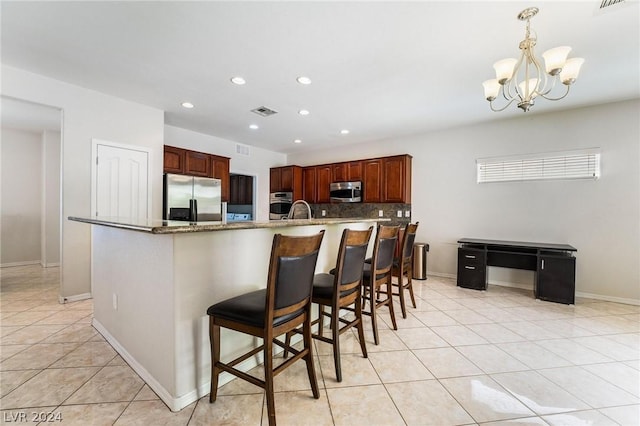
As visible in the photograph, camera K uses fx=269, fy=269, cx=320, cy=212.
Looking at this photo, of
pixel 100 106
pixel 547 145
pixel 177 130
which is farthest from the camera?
pixel 177 130

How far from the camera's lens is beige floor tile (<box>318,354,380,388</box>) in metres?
1.83

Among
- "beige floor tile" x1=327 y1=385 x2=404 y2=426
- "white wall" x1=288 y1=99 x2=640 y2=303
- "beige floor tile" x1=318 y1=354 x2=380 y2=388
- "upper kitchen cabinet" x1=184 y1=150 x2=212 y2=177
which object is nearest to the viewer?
"beige floor tile" x1=327 y1=385 x2=404 y2=426

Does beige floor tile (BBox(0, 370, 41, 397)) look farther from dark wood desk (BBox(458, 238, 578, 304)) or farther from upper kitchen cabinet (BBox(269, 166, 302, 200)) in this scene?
upper kitchen cabinet (BBox(269, 166, 302, 200))

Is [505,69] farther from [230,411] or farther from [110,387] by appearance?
[110,387]

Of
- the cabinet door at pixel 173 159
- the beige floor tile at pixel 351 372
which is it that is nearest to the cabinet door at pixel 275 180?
the cabinet door at pixel 173 159

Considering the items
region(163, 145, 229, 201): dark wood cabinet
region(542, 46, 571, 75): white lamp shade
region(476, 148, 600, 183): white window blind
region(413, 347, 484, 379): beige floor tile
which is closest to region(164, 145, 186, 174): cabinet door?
region(163, 145, 229, 201): dark wood cabinet

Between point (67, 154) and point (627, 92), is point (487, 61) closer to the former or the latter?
point (627, 92)

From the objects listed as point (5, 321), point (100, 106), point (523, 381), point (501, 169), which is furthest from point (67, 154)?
point (501, 169)

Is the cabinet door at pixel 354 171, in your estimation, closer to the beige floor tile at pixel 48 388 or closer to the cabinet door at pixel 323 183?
the cabinet door at pixel 323 183

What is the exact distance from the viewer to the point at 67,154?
10.7ft

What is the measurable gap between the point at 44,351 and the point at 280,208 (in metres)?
4.73

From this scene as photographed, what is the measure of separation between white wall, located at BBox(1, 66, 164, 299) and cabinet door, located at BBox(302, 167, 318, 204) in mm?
3620

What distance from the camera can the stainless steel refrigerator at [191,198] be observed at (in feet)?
13.7

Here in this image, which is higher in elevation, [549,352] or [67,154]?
[67,154]
